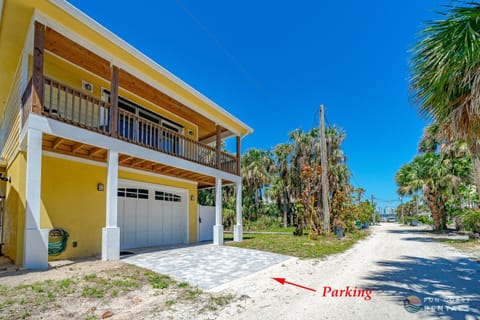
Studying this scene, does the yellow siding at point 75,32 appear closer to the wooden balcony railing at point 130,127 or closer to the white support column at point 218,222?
the wooden balcony railing at point 130,127

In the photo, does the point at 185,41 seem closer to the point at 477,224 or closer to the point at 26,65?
the point at 26,65

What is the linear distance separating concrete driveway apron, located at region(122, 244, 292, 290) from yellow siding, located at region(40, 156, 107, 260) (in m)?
1.66

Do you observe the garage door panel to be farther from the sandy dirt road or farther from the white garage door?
the sandy dirt road

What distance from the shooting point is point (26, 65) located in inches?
286

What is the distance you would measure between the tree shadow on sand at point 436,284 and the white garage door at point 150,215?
27.0 ft

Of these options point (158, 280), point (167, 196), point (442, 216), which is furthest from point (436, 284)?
point (442, 216)

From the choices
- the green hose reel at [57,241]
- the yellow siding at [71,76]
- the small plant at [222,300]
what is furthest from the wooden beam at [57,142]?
the small plant at [222,300]

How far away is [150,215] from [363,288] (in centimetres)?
862

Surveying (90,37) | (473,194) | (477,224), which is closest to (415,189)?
(473,194)

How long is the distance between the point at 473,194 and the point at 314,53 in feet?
42.5

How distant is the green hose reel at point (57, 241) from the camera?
7.12m

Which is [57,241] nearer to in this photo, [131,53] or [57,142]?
[57,142]

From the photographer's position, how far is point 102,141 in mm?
7426

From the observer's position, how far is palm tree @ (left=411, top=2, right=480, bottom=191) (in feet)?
13.1
